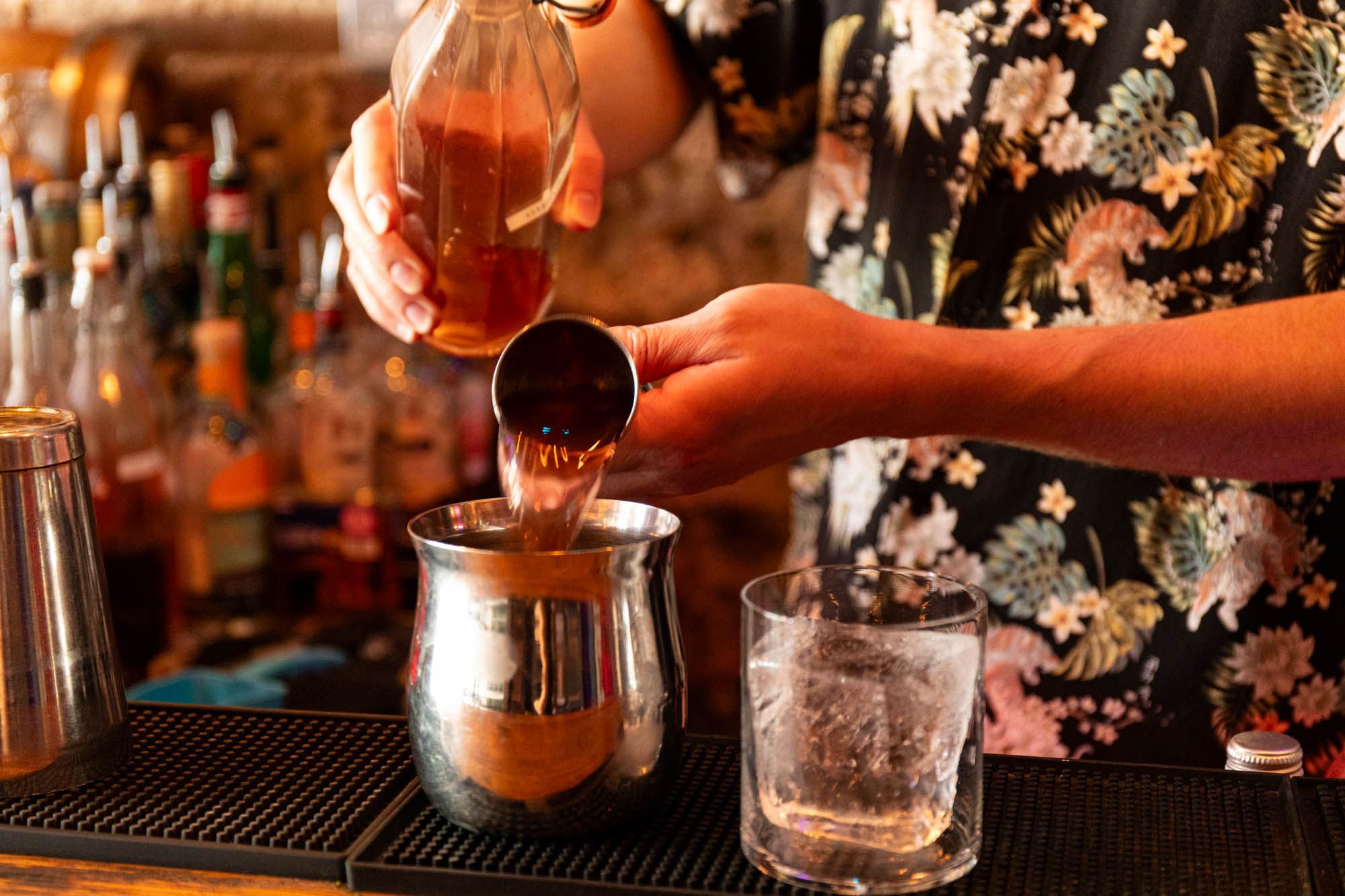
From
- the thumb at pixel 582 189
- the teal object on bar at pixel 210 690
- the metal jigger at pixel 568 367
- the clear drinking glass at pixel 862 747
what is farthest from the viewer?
the teal object on bar at pixel 210 690

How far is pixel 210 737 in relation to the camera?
880 mm

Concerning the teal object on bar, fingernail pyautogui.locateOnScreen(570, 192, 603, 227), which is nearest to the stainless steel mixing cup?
fingernail pyautogui.locateOnScreen(570, 192, 603, 227)

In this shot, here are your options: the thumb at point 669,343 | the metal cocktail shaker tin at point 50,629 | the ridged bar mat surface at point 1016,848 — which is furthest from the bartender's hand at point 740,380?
the metal cocktail shaker tin at point 50,629

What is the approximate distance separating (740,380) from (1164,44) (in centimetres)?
57

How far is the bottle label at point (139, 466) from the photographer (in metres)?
1.79

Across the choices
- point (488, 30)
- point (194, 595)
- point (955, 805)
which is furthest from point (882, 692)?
point (194, 595)

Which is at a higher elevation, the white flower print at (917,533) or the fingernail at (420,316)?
the fingernail at (420,316)

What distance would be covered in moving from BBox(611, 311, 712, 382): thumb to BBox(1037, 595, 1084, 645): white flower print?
1.79 ft

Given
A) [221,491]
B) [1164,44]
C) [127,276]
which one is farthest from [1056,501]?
[127,276]

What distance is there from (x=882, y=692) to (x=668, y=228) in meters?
1.68

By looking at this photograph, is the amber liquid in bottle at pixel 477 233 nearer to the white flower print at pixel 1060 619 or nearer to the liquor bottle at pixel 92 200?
the white flower print at pixel 1060 619

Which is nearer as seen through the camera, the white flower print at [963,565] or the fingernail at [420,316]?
the fingernail at [420,316]

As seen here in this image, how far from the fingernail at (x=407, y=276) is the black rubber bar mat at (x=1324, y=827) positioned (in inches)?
25.9

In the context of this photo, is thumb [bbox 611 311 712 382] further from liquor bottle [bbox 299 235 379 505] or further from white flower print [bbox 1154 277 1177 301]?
liquor bottle [bbox 299 235 379 505]
